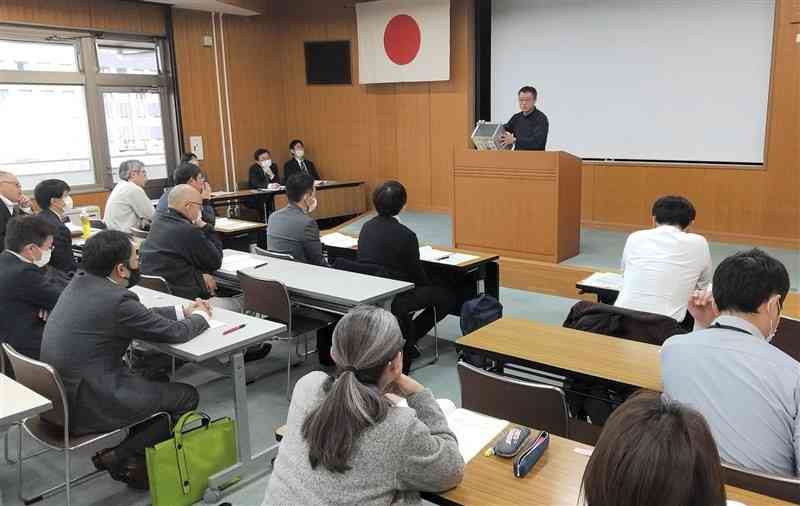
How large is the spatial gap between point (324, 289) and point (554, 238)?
2.78 m

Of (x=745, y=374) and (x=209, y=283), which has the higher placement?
(x=745, y=374)

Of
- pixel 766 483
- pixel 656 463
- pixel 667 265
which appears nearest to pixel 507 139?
pixel 667 265

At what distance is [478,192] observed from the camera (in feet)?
20.4

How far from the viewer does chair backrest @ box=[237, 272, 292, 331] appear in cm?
379

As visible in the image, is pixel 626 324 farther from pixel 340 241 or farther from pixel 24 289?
pixel 24 289

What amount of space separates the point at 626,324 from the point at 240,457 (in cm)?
195

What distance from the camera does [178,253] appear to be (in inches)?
160

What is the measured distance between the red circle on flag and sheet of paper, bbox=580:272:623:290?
19.2 feet

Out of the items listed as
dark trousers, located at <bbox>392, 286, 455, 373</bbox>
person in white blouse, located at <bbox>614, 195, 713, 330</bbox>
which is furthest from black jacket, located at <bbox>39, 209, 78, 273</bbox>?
person in white blouse, located at <bbox>614, 195, 713, 330</bbox>

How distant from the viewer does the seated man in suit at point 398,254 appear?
13.8 ft

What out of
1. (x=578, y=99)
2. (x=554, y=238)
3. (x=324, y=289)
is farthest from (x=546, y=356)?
(x=578, y=99)

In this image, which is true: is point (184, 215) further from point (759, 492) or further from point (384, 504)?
point (759, 492)

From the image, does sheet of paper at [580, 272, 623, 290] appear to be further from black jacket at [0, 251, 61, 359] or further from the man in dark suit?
the man in dark suit

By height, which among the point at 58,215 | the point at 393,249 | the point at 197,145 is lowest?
the point at 393,249
